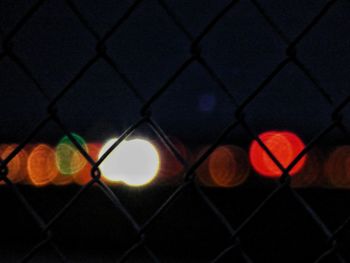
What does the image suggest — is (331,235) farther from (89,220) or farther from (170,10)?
(89,220)

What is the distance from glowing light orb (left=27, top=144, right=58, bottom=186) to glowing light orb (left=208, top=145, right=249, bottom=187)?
2.26 meters

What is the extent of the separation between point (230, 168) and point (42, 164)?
3.28 m

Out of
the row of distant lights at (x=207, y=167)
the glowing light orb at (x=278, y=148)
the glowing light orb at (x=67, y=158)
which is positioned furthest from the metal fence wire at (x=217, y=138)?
the glowing light orb at (x=67, y=158)

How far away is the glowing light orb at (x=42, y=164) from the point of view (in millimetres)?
9055

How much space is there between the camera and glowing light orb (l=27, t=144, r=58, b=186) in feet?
29.7

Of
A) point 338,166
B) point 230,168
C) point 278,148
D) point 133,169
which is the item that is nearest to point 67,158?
point 230,168

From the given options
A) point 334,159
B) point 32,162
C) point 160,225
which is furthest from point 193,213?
Answer: point 32,162

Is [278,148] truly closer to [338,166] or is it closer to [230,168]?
[338,166]

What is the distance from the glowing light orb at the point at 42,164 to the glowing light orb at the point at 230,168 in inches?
89.0

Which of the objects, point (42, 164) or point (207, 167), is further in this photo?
point (42, 164)

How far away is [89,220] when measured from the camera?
7.17m

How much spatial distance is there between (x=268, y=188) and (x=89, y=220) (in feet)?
6.65

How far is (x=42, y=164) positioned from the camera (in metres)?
10.1

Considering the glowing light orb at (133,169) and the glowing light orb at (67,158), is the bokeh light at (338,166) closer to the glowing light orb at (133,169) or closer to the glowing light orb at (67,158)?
the glowing light orb at (133,169)
